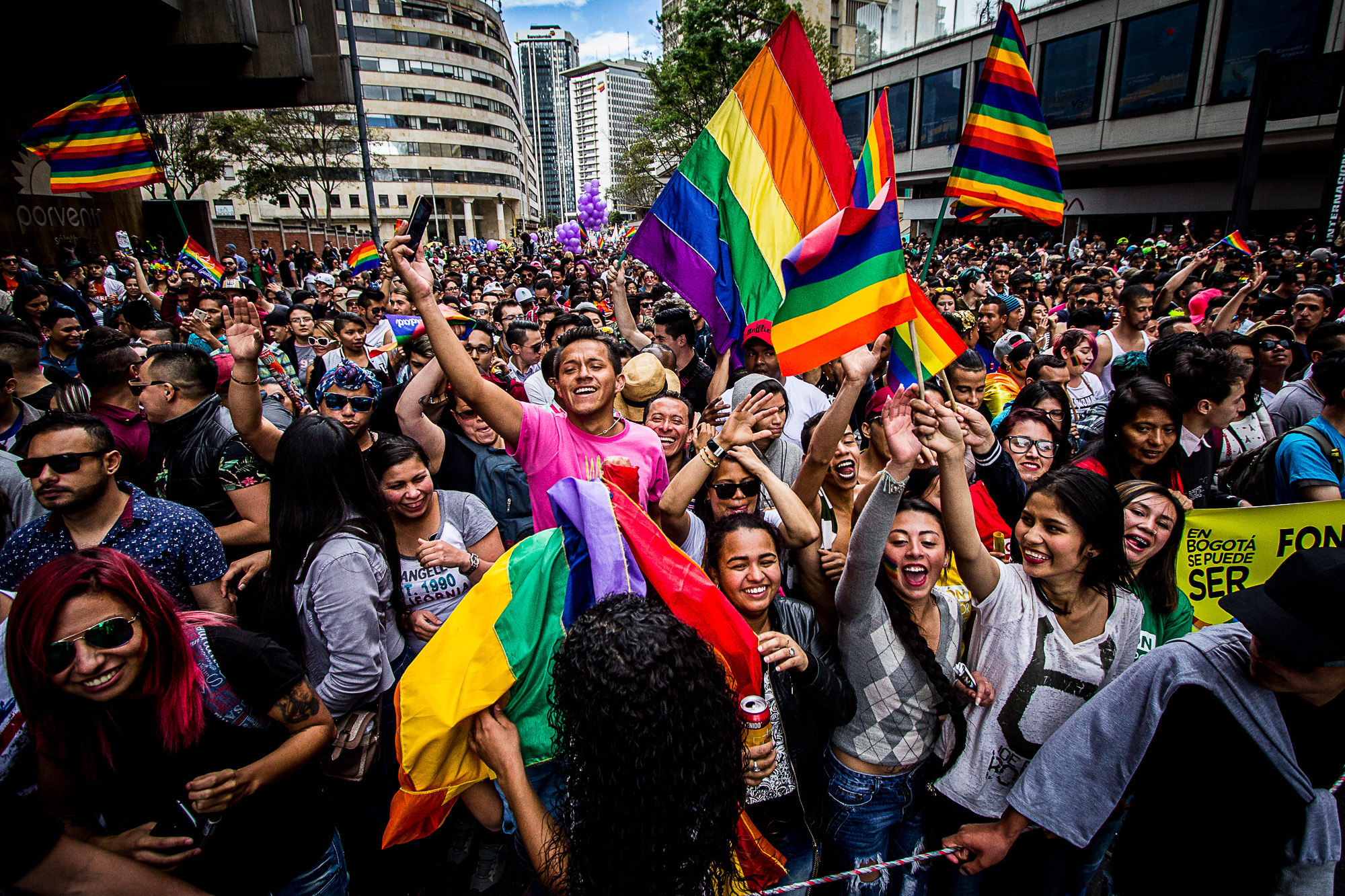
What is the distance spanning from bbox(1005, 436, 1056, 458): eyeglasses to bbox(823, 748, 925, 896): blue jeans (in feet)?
6.02

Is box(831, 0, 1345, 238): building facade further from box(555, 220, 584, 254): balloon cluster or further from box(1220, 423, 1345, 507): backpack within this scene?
box(1220, 423, 1345, 507): backpack

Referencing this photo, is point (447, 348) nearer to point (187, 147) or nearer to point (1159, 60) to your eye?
point (1159, 60)

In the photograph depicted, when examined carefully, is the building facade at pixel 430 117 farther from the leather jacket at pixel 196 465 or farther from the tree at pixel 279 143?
the leather jacket at pixel 196 465

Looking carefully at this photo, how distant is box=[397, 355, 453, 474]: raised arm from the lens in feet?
11.5

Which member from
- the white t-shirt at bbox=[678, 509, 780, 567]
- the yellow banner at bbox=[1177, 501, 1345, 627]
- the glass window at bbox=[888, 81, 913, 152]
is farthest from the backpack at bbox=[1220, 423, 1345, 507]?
the glass window at bbox=[888, 81, 913, 152]

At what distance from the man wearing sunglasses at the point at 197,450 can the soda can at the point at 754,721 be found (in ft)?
8.48

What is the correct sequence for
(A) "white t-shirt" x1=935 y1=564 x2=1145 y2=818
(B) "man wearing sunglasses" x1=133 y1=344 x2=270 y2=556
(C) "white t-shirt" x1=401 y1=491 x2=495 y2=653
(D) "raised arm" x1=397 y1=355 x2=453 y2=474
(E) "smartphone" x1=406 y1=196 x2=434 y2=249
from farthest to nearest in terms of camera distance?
(D) "raised arm" x1=397 y1=355 x2=453 y2=474
(B) "man wearing sunglasses" x1=133 y1=344 x2=270 y2=556
(E) "smartphone" x1=406 y1=196 x2=434 y2=249
(C) "white t-shirt" x1=401 y1=491 x2=495 y2=653
(A) "white t-shirt" x1=935 y1=564 x2=1145 y2=818

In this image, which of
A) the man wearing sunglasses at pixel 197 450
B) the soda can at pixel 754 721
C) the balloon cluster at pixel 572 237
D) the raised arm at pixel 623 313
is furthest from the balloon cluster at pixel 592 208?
the soda can at pixel 754 721

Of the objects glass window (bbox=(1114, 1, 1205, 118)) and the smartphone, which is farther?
glass window (bbox=(1114, 1, 1205, 118))

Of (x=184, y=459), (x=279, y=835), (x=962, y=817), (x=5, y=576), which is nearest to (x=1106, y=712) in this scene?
(x=962, y=817)

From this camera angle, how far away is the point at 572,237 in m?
18.4

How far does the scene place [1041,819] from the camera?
6.39 ft

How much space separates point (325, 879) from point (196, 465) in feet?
7.10

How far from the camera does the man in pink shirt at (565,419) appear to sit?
2.61 metres
